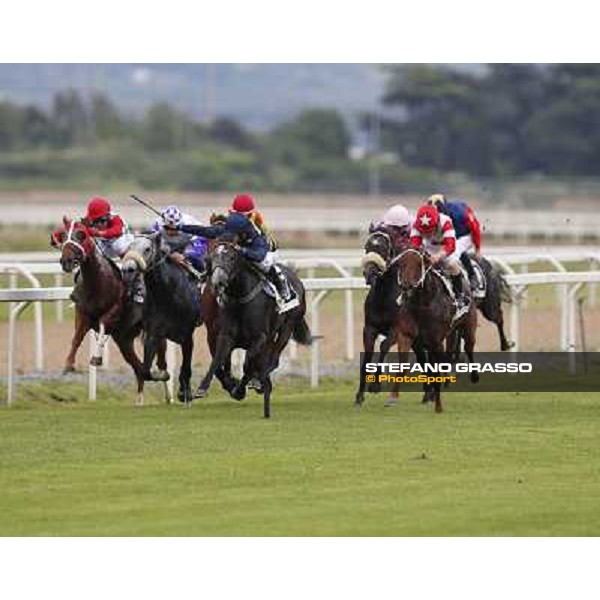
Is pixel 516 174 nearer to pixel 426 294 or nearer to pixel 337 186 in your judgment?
pixel 337 186

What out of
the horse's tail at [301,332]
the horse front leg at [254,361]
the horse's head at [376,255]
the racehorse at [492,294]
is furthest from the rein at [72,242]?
the racehorse at [492,294]

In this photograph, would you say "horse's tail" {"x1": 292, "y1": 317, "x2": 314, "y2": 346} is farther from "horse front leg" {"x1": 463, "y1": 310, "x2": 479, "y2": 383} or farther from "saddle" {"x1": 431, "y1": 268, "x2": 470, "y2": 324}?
"horse front leg" {"x1": 463, "y1": 310, "x2": 479, "y2": 383}

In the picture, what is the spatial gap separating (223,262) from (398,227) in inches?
A: 66.6

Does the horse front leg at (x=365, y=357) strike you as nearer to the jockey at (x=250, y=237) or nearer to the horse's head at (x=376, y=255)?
the horse's head at (x=376, y=255)

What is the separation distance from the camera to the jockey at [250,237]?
1750cm

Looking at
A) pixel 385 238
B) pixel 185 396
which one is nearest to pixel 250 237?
pixel 385 238

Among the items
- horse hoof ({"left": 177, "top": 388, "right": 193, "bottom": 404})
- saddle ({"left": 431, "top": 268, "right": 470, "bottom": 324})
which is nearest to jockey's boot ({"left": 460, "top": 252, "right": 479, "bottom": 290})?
saddle ({"left": 431, "top": 268, "right": 470, "bottom": 324})

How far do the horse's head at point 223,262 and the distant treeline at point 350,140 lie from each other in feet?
211

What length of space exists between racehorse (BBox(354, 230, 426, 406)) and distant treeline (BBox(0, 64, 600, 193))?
63590mm

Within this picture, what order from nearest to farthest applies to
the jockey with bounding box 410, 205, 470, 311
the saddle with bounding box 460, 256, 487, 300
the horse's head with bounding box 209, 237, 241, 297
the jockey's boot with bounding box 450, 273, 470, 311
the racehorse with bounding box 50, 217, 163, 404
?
the horse's head with bounding box 209, 237, 241, 297
the racehorse with bounding box 50, 217, 163, 404
the jockey with bounding box 410, 205, 470, 311
the jockey's boot with bounding box 450, 273, 470, 311
the saddle with bounding box 460, 256, 487, 300

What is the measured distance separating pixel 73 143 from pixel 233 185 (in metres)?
14.3

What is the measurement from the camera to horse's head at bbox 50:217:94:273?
18.0m

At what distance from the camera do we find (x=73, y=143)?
94.6 metres

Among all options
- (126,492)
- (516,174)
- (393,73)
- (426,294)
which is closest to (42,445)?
(126,492)
